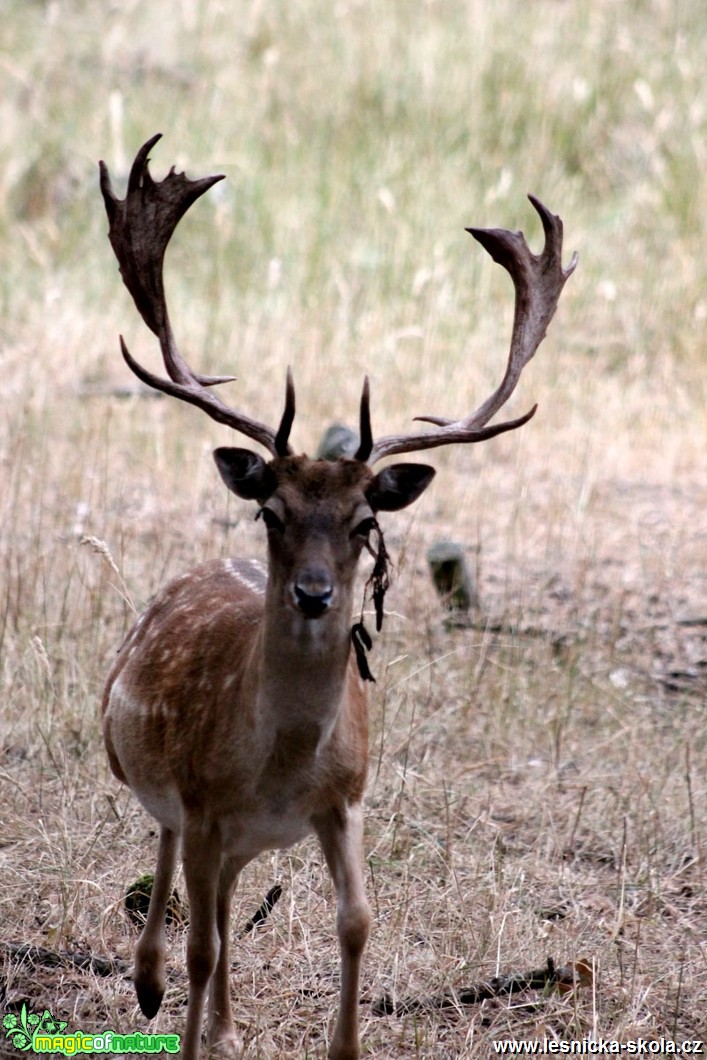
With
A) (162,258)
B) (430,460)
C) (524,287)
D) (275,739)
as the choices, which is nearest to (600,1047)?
(275,739)

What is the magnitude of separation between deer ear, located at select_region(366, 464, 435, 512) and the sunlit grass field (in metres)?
1.29

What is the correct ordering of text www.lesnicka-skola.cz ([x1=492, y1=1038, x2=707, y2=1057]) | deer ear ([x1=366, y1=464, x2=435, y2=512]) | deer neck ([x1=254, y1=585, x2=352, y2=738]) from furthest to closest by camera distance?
text www.lesnicka-skola.cz ([x1=492, y1=1038, x2=707, y2=1057]) < deer ear ([x1=366, y1=464, x2=435, y2=512]) < deer neck ([x1=254, y1=585, x2=352, y2=738])

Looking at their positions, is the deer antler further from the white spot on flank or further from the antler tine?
the antler tine

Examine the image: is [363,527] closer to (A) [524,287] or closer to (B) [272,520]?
(B) [272,520]

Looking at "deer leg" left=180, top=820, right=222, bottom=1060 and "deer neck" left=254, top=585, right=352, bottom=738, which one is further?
"deer leg" left=180, top=820, right=222, bottom=1060

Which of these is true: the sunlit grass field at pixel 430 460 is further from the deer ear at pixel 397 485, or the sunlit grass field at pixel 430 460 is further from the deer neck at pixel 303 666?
the deer ear at pixel 397 485

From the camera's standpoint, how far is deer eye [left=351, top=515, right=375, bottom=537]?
3557 millimetres

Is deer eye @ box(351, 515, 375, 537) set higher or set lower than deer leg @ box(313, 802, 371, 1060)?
higher

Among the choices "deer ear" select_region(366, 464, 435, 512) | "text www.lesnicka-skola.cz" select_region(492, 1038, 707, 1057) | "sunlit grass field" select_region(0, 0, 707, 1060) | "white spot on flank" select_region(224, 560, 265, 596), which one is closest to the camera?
"deer ear" select_region(366, 464, 435, 512)

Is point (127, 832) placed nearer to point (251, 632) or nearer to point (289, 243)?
point (251, 632)

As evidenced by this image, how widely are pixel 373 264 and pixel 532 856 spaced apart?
636 centimetres

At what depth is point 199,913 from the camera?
3736 mm

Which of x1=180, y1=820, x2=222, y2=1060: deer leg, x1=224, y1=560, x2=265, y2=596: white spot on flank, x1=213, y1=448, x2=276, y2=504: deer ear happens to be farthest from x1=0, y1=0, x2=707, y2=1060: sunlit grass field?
x1=213, y1=448, x2=276, y2=504: deer ear

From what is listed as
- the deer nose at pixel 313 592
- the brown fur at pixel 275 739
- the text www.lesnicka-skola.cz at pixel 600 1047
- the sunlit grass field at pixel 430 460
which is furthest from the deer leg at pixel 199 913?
the text www.lesnicka-skola.cz at pixel 600 1047
